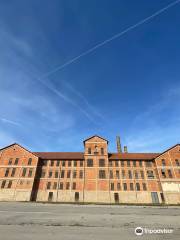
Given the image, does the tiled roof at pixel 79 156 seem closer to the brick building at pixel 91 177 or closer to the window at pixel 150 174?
the brick building at pixel 91 177

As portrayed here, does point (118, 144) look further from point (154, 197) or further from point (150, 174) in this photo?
point (154, 197)

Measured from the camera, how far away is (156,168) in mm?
39469

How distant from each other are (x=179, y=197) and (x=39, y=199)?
31.5m

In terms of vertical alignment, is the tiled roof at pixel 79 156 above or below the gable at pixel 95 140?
below

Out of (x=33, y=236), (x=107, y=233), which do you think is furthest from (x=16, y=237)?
(x=107, y=233)

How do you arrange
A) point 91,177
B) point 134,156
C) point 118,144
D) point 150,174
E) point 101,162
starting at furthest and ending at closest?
1. point 118,144
2. point 134,156
3. point 101,162
4. point 150,174
5. point 91,177

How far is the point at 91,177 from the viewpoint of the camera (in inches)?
1528

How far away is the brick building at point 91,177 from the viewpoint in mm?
36531

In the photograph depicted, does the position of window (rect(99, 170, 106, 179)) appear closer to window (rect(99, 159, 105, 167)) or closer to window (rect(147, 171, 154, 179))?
window (rect(99, 159, 105, 167))

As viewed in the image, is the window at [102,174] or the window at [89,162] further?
the window at [89,162]

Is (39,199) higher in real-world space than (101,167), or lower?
lower

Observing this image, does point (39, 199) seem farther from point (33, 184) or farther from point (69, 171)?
point (69, 171)

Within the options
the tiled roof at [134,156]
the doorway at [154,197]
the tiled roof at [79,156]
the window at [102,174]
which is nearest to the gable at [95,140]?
the tiled roof at [79,156]

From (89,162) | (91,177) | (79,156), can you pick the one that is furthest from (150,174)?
(79,156)
